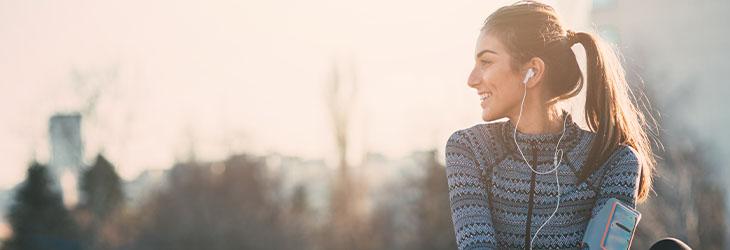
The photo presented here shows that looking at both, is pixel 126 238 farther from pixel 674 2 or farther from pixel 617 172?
pixel 617 172

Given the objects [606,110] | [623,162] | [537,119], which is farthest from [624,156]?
[537,119]

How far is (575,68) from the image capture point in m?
2.46

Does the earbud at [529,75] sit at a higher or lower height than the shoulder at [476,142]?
higher

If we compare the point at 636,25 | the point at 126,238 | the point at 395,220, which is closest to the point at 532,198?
the point at 126,238

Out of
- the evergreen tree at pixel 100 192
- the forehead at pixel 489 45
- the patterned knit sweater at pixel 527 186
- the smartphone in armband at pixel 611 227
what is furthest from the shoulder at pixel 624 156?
the evergreen tree at pixel 100 192

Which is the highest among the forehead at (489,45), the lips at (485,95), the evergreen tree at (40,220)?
the forehead at (489,45)

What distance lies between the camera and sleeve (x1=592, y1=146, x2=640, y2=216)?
94.3 inches

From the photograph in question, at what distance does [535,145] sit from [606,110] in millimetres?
203

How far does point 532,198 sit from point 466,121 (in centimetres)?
2193

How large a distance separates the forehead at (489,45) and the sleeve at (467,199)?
216mm

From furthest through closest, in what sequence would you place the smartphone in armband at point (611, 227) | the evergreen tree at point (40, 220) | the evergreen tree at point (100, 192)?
1. the evergreen tree at point (100, 192)
2. the evergreen tree at point (40, 220)
3. the smartphone in armband at point (611, 227)

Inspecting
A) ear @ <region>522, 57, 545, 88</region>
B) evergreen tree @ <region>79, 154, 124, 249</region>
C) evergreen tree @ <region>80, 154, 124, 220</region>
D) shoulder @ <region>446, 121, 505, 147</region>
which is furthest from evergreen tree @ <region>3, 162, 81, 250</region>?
ear @ <region>522, 57, 545, 88</region>

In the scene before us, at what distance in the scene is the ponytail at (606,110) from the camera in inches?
95.8

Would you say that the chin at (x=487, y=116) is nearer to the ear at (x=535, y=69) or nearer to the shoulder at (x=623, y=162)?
the ear at (x=535, y=69)
